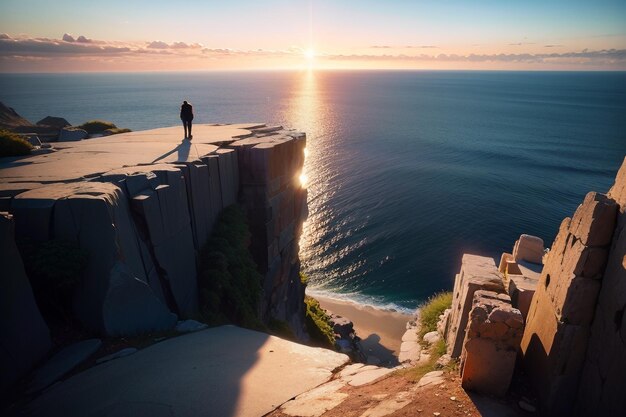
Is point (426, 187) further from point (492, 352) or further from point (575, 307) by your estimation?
point (492, 352)

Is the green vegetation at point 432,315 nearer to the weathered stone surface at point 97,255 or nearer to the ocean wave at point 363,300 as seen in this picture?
the weathered stone surface at point 97,255

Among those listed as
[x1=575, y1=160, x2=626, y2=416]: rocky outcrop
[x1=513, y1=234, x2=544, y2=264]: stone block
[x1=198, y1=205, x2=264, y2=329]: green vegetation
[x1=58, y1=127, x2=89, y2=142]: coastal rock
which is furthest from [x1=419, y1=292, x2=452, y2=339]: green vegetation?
[x1=58, y1=127, x2=89, y2=142]: coastal rock

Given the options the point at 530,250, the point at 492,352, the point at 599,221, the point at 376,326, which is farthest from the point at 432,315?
the point at 376,326

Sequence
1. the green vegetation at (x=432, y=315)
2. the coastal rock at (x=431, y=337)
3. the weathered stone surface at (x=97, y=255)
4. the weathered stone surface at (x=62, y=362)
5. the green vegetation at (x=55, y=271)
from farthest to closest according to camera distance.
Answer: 1. the green vegetation at (x=432, y=315)
2. the coastal rock at (x=431, y=337)
3. the weathered stone surface at (x=97, y=255)
4. the green vegetation at (x=55, y=271)
5. the weathered stone surface at (x=62, y=362)

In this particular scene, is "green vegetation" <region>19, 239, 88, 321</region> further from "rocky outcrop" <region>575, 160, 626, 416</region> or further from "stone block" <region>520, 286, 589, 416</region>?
"rocky outcrop" <region>575, 160, 626, 416</region>

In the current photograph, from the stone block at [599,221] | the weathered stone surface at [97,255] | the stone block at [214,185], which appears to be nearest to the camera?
the stone block at [599,221]

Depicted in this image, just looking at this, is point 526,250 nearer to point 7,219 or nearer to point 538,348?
point 538,348

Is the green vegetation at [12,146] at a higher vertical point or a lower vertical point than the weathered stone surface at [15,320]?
higher

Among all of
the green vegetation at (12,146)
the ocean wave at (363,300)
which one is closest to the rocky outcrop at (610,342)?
the green vegetation at (12,146)
